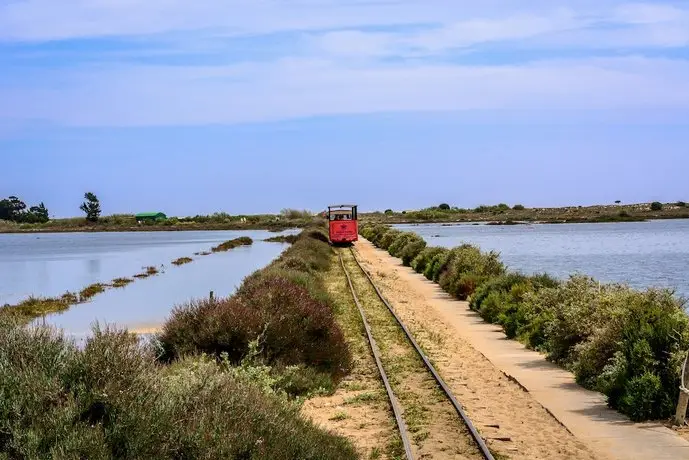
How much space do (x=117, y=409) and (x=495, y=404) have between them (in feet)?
24.9

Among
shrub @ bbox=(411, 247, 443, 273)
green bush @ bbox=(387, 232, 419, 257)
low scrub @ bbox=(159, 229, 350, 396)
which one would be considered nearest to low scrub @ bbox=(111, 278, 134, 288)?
shrub @ bbox=(411, 247, 443, 273)

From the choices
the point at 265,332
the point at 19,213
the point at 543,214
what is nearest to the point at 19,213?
the point at 19,213

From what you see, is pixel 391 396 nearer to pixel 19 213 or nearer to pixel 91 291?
pixel 91 291

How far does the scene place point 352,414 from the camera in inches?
474

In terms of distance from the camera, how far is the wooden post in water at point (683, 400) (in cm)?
1081

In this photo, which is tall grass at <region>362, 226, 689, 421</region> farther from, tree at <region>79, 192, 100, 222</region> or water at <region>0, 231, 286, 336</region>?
tree at <region>79, 192, 100, 222</region>

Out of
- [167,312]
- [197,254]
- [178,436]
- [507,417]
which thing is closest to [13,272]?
[197,254]

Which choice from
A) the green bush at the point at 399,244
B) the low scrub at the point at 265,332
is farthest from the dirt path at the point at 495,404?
the green bush at the point at 399,244

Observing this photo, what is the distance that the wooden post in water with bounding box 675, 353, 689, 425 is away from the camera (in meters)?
10.8

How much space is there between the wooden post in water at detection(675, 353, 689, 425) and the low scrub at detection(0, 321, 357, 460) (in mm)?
5351

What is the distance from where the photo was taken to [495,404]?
12703mm

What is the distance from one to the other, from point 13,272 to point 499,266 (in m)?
37.8

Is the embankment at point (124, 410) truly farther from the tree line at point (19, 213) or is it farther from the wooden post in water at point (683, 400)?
the tree line at point (19, 213)

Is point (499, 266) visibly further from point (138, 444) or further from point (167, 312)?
point (138, 444)
